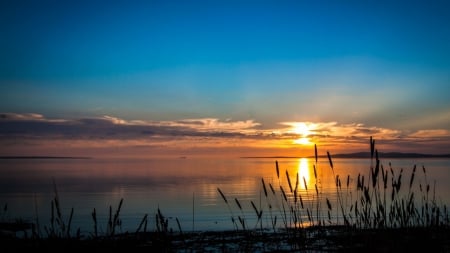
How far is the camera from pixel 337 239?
13703 mm

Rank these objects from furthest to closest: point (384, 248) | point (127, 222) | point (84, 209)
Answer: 1. point (84, 209)
2. point (127, 222)
3. point (384, 248)

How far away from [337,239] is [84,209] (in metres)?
25.7

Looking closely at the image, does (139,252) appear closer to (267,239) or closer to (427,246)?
(267,239)

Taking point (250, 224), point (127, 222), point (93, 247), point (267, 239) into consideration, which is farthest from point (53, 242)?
point (127, 222)

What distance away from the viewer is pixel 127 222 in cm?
2697

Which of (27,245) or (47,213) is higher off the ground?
(27,245)

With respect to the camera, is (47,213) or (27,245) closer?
(27,245)

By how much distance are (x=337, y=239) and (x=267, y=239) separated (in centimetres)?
244

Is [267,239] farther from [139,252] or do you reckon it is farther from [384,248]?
[384,248]

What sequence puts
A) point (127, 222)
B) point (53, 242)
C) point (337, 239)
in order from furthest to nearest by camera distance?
1. point (127, 222)
2. point (337, 239)
3. point (53, 242)

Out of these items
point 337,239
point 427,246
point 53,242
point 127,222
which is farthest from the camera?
point 127,222

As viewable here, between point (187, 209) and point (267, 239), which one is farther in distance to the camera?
point (187, 209)

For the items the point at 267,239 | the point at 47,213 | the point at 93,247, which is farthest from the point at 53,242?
the point at 47,213

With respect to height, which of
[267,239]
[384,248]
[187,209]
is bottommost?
[187,209]
